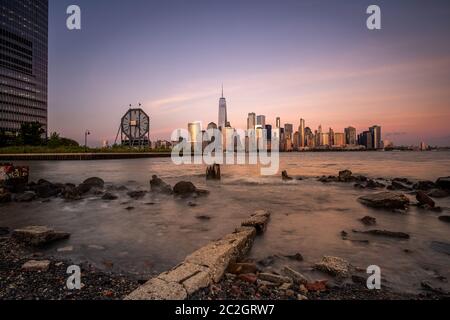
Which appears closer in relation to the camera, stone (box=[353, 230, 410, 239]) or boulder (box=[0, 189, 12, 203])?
stone (box=[353, 230, 410, 239])

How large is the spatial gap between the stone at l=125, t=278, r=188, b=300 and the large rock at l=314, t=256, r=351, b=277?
3.19 meters

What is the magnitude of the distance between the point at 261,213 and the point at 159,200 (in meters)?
7.11

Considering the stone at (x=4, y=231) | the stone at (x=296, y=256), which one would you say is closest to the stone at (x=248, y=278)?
the stone at (x=296, y=256)

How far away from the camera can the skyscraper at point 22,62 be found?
10912 centimetres

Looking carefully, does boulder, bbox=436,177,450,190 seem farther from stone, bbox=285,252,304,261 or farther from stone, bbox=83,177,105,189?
stone, bbox=83,177,105,189

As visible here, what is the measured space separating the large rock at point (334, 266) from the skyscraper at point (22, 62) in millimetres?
133604

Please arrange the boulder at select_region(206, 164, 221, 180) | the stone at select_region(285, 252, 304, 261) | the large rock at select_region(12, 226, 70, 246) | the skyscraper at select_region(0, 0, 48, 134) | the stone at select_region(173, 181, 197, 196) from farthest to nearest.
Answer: the skyscraper at select_region(0, 0, 48, 134) < the boulder at select_region(206, 164, 221, 180) < the stone at select_region(173, 181, 197, 196) < the large rock at select_region(12, 226, 70, 246) < the stone at select_region(285, 252, 304, 261)

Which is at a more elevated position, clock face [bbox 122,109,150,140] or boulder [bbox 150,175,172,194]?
clock face [bbox 122,109,150,140]

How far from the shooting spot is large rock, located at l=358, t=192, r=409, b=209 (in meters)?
12.0

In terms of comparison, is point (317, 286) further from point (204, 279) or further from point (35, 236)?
point (35, 236)

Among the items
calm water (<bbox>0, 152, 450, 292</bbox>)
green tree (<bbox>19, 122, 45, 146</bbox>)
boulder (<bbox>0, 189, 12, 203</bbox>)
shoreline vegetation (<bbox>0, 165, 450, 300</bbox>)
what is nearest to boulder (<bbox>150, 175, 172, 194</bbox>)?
calm water (<bbox>0, 152, 450, 292</bbox>)
